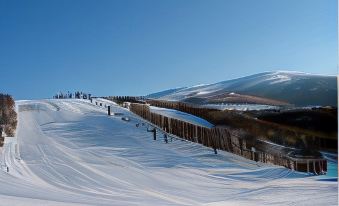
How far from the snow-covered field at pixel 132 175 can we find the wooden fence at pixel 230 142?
0.29m

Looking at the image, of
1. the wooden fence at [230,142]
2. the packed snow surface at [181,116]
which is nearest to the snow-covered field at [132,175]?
the wooden fence at [230,142]

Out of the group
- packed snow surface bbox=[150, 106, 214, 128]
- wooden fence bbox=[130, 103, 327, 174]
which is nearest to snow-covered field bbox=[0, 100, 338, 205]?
wooden fence bbox=[130, 103, 327, 174]

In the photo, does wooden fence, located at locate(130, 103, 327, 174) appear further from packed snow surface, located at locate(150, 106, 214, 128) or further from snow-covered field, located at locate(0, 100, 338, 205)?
snow-covered field, located at locate(0, 100, 338, 205)

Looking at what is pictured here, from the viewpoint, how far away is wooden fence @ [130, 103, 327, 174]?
1059 cm

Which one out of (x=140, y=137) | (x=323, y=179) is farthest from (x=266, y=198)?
(x=140, y=137)

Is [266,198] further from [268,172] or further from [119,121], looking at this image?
[119,121]

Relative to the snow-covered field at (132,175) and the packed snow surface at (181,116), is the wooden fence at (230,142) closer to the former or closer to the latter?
the packed snow surface at (181,116)

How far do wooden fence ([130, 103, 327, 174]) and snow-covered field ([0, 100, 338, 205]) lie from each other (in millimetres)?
291

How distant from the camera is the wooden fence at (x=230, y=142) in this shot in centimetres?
1059

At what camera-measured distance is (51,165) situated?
10.1 metres

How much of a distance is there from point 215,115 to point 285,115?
2823 mm

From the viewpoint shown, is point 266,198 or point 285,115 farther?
point 285,115

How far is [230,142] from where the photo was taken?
40.5 feet

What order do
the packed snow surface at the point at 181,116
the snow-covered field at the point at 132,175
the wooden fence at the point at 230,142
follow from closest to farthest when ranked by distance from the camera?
the snow-covered field at the point at 132,175 → the wooden fence at the point at 230,142 → the packed snow surface at the point at 181,116
